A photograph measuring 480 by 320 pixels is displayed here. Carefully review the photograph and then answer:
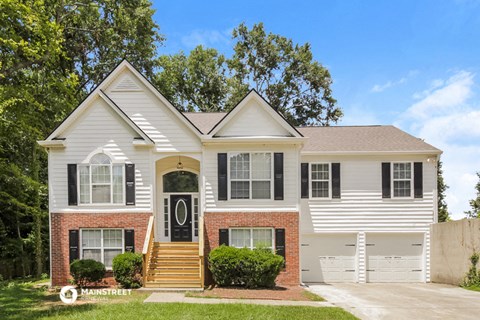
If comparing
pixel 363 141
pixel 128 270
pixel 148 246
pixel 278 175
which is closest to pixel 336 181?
pixel 363 141

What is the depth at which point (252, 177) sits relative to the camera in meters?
15.4

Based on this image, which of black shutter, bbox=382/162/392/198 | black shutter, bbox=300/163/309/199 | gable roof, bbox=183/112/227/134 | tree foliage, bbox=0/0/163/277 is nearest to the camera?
tree foliage, bbox=0/0/163/277

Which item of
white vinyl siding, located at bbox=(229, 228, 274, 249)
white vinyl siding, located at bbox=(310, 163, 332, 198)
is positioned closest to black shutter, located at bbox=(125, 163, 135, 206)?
white vinyl siding, located at bbox=(229, 228, 274, 249)

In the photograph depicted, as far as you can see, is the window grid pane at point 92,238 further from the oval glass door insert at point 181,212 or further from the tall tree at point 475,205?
the tall tree at point 475,205

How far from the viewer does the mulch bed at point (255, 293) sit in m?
12.2

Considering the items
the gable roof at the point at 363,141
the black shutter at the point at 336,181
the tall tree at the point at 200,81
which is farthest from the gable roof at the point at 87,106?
the tall tree at the point at 200,81

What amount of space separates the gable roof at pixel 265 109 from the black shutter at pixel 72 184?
5.43 m

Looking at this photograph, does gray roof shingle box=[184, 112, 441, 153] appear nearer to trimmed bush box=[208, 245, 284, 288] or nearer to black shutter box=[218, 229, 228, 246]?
black shutter box=[218, 229, 228, 246]

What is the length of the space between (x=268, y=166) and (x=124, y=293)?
6917 mm

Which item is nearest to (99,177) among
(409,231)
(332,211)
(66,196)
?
(66,196)

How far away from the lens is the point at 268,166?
15.4 meters

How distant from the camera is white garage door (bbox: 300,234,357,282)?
1752 cm

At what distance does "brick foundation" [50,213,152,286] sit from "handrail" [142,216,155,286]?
12.6 inches

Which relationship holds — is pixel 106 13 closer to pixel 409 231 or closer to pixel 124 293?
pixel 124 293
